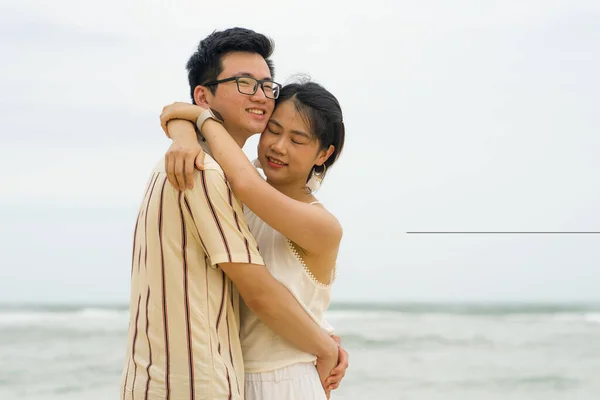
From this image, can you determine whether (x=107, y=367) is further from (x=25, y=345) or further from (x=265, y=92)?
(x=265, y=92)

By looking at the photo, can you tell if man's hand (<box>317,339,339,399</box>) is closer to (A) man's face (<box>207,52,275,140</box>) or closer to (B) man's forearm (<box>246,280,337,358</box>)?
(B) man's forearm (<box>246,280,337,358</box>)

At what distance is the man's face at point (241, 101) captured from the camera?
2.04 metres

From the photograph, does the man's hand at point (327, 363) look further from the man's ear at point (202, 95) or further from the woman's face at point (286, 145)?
the man's ear at point (202, 95)

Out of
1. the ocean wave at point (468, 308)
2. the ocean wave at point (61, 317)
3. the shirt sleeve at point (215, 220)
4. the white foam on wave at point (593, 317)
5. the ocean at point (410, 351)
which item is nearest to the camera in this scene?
the shirt sleeve at point (215, 220)

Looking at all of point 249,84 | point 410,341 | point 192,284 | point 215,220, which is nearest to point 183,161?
point 215,220

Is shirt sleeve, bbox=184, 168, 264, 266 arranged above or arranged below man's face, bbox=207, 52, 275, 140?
below

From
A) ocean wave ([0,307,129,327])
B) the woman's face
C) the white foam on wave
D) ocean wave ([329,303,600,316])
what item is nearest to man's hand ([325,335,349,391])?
the woman's face

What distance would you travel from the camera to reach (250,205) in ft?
5.99

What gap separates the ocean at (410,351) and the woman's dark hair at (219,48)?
209 inches

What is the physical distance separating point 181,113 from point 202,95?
0.19 metres

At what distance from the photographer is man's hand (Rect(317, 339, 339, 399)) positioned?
79.9 inches

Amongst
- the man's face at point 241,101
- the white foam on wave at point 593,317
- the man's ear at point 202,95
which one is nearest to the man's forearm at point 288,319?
the man's face at point 241,101

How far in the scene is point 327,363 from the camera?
80.4 inches

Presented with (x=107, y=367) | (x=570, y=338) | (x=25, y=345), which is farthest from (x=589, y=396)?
(x=25, y=345)
